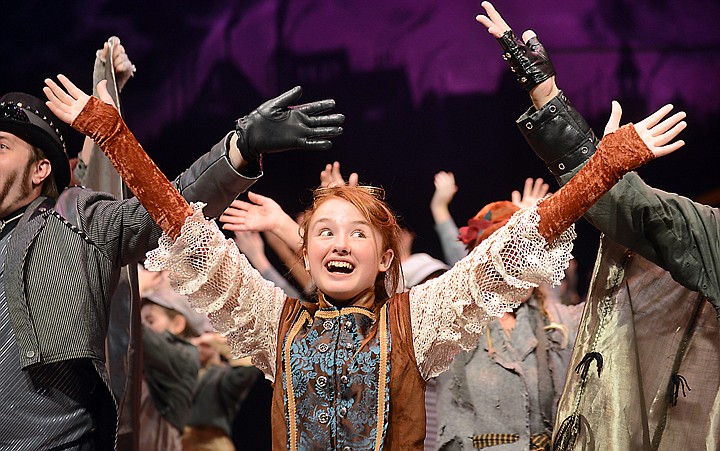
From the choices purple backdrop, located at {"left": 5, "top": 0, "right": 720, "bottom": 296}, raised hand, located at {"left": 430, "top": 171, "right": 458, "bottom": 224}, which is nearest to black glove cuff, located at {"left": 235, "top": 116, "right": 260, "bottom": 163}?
raised hand, located at {"left": 430, "top": 171, "right": 458, "bottom": 224}

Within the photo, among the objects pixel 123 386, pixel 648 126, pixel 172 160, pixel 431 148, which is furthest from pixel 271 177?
pixel 648 126

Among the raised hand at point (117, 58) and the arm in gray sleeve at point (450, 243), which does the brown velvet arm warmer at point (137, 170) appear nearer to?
the raised hand at point (117, 58)

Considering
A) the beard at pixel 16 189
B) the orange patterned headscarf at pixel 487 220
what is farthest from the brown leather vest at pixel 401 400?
the orange patterned headscarf at pixel 487 220

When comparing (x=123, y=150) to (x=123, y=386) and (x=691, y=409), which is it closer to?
(x=123, y=386)

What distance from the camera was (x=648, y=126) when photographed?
1.65 m

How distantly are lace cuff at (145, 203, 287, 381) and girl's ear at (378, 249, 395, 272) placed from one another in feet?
0.74

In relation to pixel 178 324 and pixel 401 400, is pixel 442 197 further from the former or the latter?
pixel 401 400

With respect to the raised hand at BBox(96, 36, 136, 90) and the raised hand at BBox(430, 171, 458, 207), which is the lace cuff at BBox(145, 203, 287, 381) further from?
the raised hand at BBox(430, 171, 458, 207)

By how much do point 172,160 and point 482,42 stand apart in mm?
1548

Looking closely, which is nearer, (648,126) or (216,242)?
(648,126)

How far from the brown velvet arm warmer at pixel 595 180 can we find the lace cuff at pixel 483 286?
26mm

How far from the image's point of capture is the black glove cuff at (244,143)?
6.42ft

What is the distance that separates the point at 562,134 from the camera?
6.19ft

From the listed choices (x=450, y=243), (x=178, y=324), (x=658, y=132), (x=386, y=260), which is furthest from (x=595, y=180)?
(x=178, y=324)
